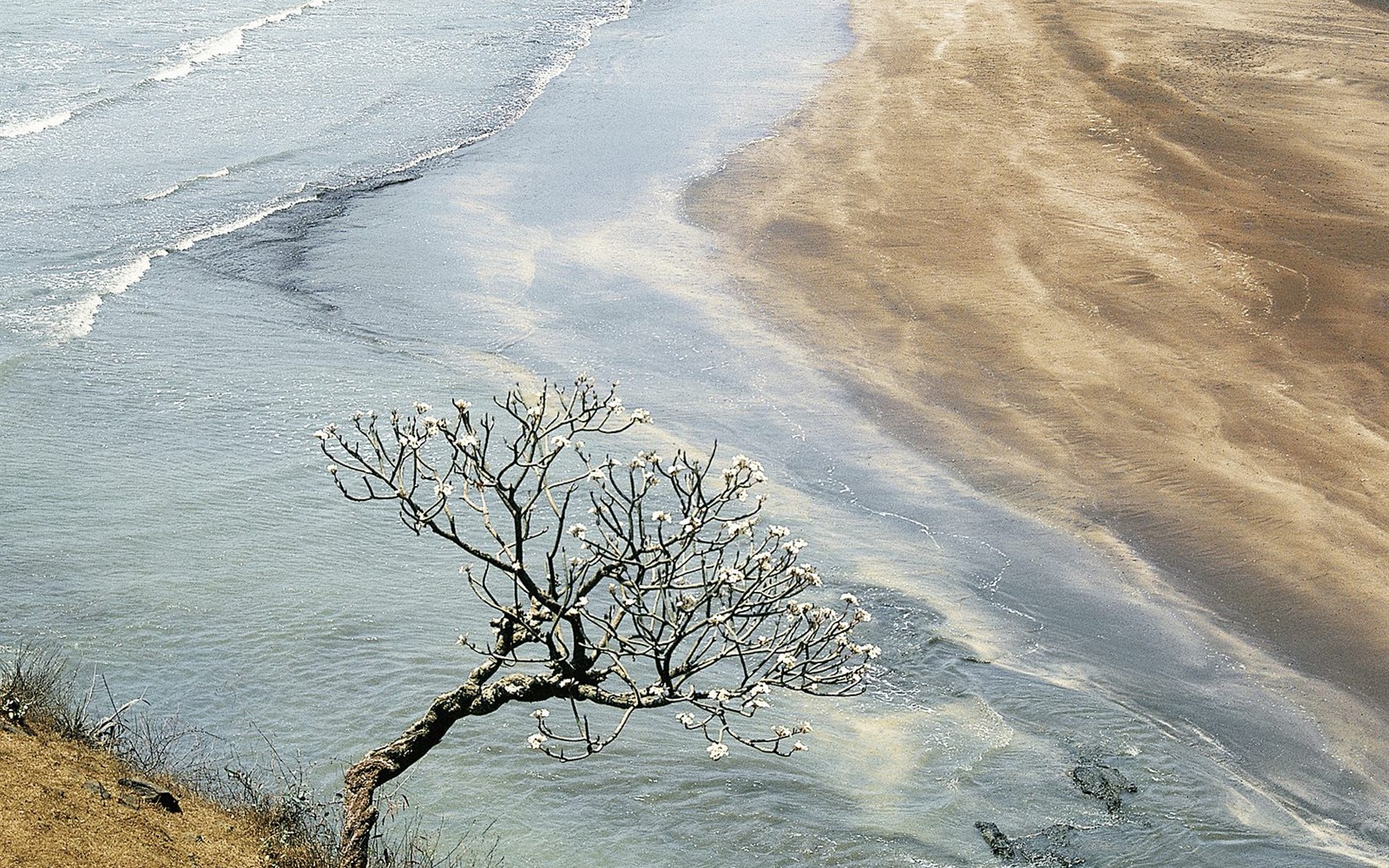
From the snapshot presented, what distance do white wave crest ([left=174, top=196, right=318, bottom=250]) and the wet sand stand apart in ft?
20.7

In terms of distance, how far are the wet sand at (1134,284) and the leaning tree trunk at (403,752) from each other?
24.7ft

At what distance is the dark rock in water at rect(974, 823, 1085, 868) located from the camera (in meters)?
9.09

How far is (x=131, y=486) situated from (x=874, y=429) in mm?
7653

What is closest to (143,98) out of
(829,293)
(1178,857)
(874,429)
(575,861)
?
(829,293)

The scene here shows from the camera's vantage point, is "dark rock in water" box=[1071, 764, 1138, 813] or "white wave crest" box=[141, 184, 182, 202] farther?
"white wave crest" box=[141, 184, 182, 202]

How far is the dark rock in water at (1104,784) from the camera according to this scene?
974cm

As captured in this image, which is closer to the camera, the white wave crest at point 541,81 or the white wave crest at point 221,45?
the white wave crest at point 541,81

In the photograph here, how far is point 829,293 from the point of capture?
60.3 ft

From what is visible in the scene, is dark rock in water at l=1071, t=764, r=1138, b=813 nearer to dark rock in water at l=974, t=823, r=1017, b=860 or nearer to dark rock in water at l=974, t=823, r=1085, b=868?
dark rock in water at l=974, t=823, r=1085, b=868

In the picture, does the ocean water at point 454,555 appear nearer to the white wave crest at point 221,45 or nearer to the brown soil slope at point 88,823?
the brown soil slope at point 88,823

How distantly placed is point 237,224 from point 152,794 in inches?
569

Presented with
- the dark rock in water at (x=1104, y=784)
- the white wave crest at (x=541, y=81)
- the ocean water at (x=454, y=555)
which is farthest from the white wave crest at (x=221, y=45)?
the dark rock in water at (x=1104, y=784)

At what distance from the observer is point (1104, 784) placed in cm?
991

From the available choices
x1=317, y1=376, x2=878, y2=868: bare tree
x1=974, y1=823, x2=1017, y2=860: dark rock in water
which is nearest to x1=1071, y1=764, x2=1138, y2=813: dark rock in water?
x1=974, y1=823, x2=1017, y2=860: dark rock in water
